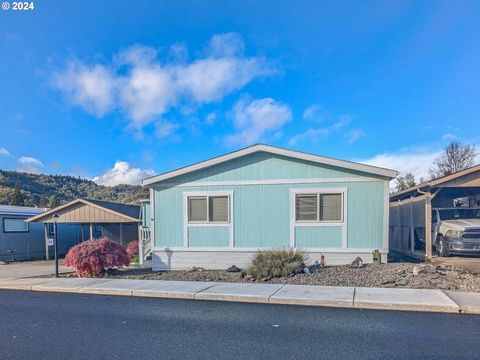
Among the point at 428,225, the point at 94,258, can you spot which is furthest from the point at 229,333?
the point at 428,225

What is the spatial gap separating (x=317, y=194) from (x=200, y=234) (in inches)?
168

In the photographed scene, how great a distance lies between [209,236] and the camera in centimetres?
1223

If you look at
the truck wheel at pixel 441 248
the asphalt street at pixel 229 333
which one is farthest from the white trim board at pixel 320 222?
the asphalt street at pixel 229 333

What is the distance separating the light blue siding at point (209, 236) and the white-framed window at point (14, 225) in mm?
13409

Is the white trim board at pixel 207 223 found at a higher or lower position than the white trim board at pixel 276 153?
lower

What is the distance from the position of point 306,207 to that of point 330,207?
77 cm

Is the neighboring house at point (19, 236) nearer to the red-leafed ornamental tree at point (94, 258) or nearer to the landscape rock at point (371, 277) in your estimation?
the red-leafed ornamental tree at point (94, 258)

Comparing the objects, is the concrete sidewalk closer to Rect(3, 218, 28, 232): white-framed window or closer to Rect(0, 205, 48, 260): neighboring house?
Rect(0, 205, 48, 260): neighboring house

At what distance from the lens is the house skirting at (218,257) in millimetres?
11211

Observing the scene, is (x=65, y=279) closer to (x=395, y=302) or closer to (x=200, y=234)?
(x=200, y=234)

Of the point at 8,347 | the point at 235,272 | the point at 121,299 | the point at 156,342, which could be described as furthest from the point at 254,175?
the point at 8,347

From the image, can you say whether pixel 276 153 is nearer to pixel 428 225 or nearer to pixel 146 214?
pixel 428 225

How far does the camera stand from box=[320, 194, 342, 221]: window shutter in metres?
11.4

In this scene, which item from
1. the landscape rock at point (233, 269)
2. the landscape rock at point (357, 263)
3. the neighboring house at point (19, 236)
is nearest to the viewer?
the landscape rock at point (357, 263)
